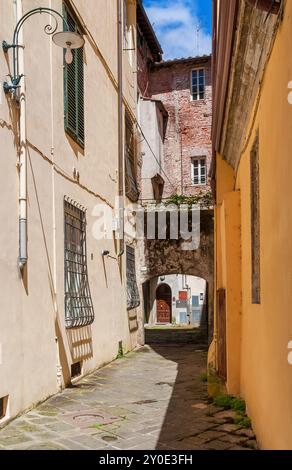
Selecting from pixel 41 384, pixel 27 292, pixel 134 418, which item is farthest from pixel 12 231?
pixel 134 418

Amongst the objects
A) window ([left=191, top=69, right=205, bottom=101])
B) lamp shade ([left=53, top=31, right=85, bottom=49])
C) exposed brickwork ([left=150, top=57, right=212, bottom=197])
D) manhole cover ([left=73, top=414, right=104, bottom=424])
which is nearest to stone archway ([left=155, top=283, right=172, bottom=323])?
exposed brickwork ([left=150, top=57, right=212, bottom=197])

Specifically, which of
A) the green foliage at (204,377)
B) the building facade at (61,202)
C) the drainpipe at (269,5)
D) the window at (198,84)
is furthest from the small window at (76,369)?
the window at (198,84)

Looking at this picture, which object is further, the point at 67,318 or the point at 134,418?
the point at 67,318

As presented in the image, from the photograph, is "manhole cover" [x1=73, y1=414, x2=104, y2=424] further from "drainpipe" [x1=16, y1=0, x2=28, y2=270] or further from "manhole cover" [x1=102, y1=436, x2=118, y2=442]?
"drainpipe" [x1=16, y1=0, x2=28, y2=270]

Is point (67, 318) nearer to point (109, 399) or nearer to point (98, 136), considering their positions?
point (109, 399)

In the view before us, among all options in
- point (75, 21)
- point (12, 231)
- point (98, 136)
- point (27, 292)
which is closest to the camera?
point (12, 231)

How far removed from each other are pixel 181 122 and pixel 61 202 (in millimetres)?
15747

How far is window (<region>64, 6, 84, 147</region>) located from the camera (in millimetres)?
8773

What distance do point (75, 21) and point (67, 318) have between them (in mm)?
5372

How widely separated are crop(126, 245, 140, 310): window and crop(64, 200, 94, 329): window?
4.19 meters

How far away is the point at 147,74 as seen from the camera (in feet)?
72.3

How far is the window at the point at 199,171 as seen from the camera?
23.0m

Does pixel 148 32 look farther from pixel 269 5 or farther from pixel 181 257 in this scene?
pixel 269 5

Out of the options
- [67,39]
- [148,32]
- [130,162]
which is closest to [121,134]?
[130,162]
